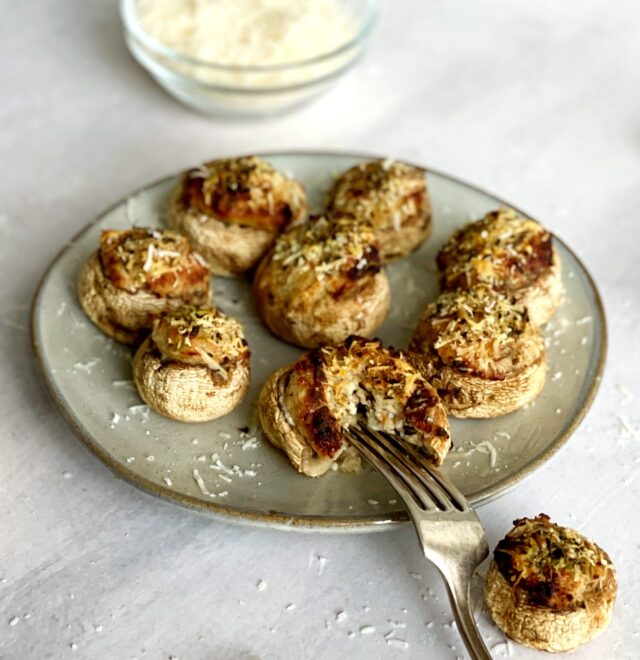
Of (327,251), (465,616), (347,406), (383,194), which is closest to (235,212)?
(327,251)

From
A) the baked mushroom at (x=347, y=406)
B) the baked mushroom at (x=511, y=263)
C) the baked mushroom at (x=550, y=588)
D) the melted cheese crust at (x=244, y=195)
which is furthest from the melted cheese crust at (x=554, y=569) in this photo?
the melted cheese crust at (x=244, y=195)

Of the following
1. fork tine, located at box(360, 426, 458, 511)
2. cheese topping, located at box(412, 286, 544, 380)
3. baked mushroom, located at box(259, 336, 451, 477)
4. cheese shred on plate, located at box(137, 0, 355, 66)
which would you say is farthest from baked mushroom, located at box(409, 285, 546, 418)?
cheese shred on plate, located at box(137, 0, 355, 66)

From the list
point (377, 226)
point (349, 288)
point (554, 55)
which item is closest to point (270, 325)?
point (349, 288)

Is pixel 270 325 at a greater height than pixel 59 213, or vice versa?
pixel 270 325

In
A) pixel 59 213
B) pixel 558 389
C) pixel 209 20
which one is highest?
pixel 558 389

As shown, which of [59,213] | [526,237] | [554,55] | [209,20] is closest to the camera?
[526,237]

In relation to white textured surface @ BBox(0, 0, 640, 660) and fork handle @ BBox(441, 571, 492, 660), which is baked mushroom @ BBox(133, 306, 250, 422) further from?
fork handle @ BBox(441, 571, 492, 660)

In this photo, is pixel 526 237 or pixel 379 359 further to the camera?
pixel 526 237

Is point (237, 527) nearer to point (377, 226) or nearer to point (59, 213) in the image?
point (377, 226)

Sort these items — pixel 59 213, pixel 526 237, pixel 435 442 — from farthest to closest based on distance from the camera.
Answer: pixel 59 213, pixel 526 237, pixel 435 442
